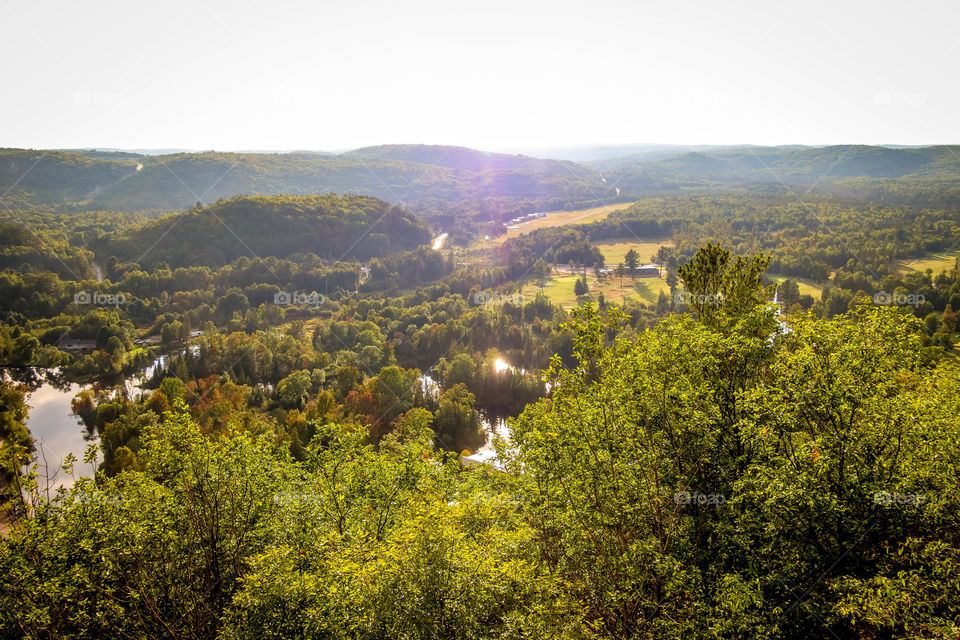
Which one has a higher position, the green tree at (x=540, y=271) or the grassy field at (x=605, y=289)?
the green tree at (x=540, y=271)

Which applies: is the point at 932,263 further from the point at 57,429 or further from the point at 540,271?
the point at 57,429

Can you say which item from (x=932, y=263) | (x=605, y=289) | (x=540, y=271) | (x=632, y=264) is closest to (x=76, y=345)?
(x=540, y=271)

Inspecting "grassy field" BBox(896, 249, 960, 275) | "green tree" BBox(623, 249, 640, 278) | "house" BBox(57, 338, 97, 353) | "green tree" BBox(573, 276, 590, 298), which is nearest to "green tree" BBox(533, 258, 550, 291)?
"green tree" BBox(573, 276, 590, 298)

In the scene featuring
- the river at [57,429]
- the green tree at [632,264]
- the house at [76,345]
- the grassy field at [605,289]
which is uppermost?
the green tree at [632,264]

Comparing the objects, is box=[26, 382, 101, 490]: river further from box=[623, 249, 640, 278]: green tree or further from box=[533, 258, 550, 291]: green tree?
box=[623, 249, 640, 278]: green tree

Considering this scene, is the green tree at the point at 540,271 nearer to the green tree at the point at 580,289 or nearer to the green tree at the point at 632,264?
the green tree at the point at 580,289

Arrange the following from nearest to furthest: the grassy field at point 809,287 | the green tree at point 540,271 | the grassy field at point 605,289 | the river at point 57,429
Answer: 1. the river at point 57,429
2. the grassy field at point 809,287
3. the grassy field at point 605,289
4. the green tree at point 540,271

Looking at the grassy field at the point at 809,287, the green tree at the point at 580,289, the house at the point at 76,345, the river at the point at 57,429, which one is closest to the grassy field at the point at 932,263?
the grassy field at the point at 809,287

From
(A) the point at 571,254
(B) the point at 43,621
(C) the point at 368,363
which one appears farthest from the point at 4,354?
(A) the point at 571,254
